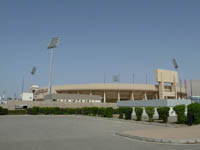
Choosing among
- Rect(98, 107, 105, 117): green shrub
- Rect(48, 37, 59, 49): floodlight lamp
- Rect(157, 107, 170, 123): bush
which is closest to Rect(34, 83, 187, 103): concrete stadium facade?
Rect(48, 37, 59, 49): floodlight lamp

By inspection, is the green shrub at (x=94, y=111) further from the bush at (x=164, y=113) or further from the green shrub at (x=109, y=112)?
the bush at (x=164, y=113)

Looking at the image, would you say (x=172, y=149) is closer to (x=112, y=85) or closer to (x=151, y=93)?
(x=112, y=85)

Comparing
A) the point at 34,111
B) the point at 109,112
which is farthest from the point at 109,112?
the point at 34,111

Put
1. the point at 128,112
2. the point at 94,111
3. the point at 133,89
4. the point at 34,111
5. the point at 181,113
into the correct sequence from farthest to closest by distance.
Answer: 1. the point at 133,89
2. the point at 34,111
3. the point at 94,111
4. the point at 128,112
5. the point at 181,113

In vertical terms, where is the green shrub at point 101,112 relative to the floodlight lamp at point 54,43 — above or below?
below

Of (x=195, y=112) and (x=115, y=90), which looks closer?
(x=195, y=112)

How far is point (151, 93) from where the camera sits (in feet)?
256

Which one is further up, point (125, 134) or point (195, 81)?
point (195, 81)

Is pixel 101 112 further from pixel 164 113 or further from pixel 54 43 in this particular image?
pixel 54 43

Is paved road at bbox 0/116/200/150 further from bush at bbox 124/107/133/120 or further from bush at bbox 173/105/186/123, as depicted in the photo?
bush at bbox 124/107/133/120

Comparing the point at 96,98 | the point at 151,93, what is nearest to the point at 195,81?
the point at 151,93

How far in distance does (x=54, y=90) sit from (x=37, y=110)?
4382cm

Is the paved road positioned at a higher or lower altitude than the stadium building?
lower

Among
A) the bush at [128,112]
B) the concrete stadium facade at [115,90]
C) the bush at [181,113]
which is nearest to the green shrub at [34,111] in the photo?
the bush at [128,112]
